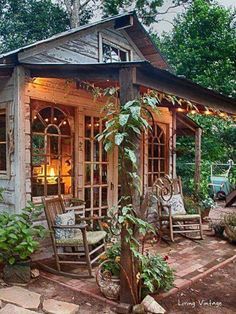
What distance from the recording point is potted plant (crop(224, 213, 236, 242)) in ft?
17.5

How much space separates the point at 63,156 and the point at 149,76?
6.75 ft

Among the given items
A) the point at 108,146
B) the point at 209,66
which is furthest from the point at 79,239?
the point at 209,66

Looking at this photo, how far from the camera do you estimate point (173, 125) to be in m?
6.88

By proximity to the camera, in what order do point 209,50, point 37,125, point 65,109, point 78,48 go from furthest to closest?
point 209,50
point 78,48
point 65,109
point 37,125

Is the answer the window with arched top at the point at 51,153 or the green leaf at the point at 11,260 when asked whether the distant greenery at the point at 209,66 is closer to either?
the window with arched top at the point at 51,153

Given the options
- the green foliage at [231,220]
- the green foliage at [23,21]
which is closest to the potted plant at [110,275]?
the green foliage at [231,220]

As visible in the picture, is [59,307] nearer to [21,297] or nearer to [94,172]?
[21,297]

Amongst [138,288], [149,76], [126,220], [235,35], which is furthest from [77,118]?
[235,35]

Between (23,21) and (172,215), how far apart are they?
10.7 metres

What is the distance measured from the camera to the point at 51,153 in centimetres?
457

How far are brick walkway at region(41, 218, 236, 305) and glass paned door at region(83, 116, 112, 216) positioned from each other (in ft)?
3.48

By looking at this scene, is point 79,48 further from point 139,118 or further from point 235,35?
point 235,35

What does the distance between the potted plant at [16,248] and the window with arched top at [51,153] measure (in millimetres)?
812

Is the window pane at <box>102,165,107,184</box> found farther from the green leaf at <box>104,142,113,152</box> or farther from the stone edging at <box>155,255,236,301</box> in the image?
the green leaf at <box>104,142,113,152</box>
